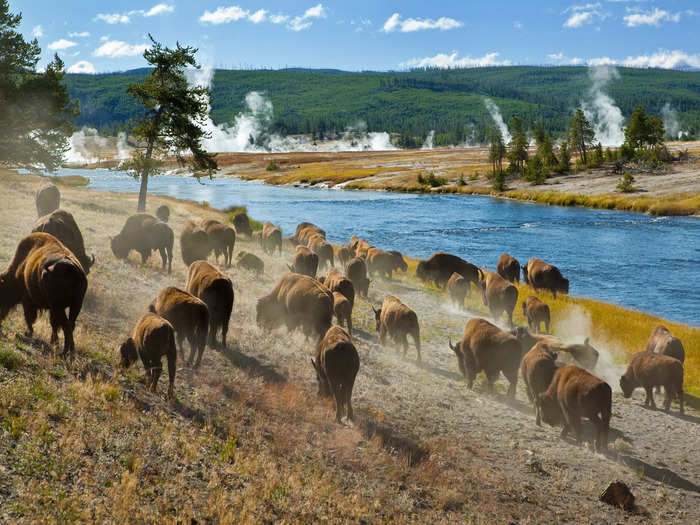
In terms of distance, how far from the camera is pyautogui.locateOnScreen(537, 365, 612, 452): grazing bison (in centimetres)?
870

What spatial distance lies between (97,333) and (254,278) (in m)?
10.1

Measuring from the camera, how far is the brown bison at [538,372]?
32.9 feet

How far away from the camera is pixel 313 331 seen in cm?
1195

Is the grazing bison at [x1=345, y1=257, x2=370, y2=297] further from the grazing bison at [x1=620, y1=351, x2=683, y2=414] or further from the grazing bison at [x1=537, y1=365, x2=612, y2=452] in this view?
the grazing bison at [x1=537, y1=365, x2=612, y2=452]

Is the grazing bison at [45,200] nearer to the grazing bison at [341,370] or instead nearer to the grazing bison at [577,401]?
the grazing bison at [341,370]

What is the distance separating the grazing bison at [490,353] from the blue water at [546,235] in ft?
44.6

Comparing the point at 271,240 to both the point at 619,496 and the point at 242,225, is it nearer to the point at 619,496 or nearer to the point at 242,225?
the point at 242,225

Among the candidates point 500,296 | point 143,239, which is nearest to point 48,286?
point 143,239

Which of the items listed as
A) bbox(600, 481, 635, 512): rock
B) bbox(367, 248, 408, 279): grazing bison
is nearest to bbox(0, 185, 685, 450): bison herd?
bbox(600, 481, 635, 512): rock

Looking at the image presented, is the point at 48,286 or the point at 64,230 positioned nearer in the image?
the point at 48,286

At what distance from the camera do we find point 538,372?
399 inches

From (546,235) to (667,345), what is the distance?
99.5 feet

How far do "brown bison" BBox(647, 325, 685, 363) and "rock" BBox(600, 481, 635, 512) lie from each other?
6.03 meters

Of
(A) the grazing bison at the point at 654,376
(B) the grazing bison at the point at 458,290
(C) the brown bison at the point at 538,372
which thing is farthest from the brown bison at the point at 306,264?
(A) the grazing bison at the point at 654,376
